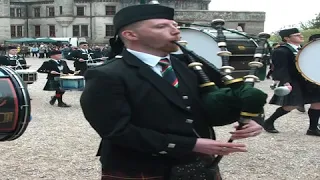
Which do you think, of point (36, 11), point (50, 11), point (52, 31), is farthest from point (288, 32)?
point (36, 11)

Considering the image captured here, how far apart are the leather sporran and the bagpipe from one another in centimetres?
5

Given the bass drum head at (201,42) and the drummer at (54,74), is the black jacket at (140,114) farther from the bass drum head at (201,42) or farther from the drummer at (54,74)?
the drummer at (54,74)

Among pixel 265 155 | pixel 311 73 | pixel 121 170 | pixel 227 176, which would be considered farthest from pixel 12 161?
pixel 311 73

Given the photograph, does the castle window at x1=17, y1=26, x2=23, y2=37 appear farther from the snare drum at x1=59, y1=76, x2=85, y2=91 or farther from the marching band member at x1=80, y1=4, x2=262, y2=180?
the marching band member at x1=80, y1=4, x2=262, y2=180

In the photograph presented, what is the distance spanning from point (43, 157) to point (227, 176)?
2.05 m

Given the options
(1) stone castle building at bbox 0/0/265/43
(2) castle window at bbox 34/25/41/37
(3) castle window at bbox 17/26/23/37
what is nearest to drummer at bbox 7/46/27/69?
(1) stone castle building at bbox 0/0/265/43

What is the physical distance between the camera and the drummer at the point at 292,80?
239 inches

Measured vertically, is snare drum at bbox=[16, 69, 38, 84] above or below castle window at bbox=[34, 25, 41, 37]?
above

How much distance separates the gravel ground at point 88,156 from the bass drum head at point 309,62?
0.83 meters

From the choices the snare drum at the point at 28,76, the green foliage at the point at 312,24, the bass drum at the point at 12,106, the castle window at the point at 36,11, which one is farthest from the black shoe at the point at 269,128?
the castle window at the point at 36,11

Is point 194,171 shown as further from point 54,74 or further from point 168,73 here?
Answer: point 54,74

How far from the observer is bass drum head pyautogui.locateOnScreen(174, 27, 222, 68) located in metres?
5.59

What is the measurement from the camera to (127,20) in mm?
2084

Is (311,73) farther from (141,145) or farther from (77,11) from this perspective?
(77,11)
